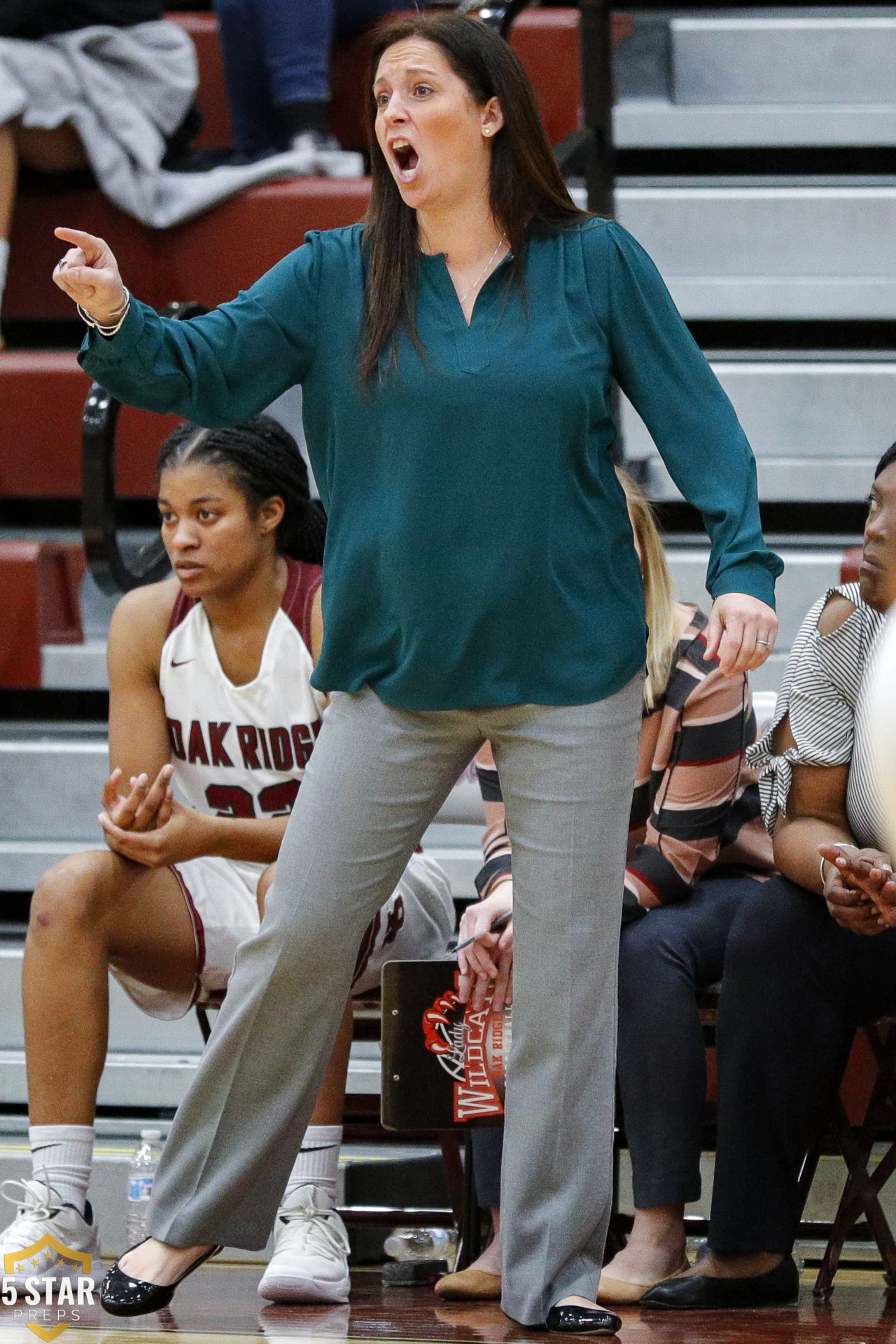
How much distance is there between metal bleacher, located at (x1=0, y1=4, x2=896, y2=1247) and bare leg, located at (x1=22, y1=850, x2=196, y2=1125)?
0.83 meters

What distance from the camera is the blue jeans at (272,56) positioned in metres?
4.07

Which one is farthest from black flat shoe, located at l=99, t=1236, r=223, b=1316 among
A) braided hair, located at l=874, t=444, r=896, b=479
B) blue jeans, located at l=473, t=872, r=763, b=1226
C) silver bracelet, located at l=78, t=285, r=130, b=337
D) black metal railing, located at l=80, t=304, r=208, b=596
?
black metal railing, located at l=80, t=304, r=208, b=596

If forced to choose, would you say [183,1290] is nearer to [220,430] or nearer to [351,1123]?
[351,1123]

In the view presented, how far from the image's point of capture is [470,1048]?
235 centimetres

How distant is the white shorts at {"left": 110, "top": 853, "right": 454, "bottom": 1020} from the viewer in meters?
2.58

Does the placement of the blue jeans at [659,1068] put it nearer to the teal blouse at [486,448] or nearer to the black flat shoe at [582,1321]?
the black flat shoe at [582,1321]

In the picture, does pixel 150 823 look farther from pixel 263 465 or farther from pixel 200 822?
pixel 263 465

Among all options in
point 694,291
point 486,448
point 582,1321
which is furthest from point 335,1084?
point 694,291

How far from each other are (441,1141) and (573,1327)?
718 mm

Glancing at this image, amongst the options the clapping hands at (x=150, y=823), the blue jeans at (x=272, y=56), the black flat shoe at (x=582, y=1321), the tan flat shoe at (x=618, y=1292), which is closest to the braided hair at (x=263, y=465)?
the clapping hands at (x=150, y=823)

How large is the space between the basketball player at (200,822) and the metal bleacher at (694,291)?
69 centimetres

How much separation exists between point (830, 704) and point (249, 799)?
86 centimetres

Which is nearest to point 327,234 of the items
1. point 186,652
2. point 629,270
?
point 629,270

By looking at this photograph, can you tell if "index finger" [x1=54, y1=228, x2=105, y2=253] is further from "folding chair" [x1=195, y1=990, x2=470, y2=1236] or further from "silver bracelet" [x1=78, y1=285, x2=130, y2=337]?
"folding chair" [x1=195, y1=990, x2=470, y2=1236]
